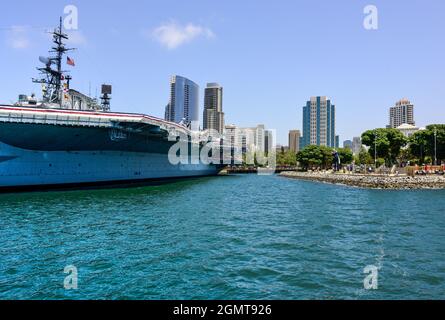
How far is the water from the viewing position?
34.2ft

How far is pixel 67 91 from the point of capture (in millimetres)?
55625

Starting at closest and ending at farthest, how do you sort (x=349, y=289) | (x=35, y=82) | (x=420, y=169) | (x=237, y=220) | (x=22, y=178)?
(x=349, y=289)
(x=237, y=220)
(x=22, y=178)
(x=35, y=82)
(x=420, y=169)

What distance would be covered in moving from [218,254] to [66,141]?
33.6m

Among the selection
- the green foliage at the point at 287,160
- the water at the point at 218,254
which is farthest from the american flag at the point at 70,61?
the green foliage at the point at 287,160

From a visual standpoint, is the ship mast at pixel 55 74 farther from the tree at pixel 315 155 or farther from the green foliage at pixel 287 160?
the green foliage at pixel 287 160

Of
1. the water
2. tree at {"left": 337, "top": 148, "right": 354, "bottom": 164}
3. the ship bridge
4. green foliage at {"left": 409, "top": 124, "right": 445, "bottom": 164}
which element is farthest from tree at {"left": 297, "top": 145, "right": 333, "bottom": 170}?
the water

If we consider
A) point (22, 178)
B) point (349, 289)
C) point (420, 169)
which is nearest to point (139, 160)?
point (22, 178)

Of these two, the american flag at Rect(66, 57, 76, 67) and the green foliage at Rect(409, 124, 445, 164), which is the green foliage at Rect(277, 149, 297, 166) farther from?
the american flag at Rect(66, 57, 76, 67)

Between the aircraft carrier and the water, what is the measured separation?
14.1 meters

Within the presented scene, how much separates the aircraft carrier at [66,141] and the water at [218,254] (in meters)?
14.1

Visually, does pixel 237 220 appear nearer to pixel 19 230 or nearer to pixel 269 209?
pixel 269 209

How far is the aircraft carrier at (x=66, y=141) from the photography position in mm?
36969

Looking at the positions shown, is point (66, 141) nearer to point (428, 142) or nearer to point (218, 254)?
point (218, 254)
